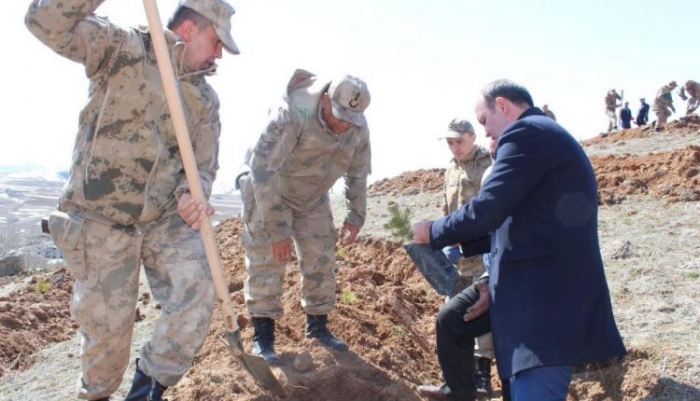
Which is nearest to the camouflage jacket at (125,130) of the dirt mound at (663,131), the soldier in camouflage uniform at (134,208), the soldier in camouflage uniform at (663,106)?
the soldier in camouflage uniform at (134,208)

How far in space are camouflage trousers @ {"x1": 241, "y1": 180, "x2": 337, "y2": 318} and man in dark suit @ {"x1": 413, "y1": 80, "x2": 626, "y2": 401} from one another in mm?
1934

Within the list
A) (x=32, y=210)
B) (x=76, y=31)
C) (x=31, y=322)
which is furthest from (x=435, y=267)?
(x=32, y=210)

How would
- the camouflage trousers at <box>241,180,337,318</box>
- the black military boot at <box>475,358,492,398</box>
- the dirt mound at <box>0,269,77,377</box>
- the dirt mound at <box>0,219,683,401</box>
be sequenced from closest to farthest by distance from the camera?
the dirt mound at <box>0,219,683,401</box> < the camouflage trousers at <box>241,180,337,318</box> < the black military boot at <box>475,358,492,398</box> < the dirt mound at <box>0,269,77,377</box>

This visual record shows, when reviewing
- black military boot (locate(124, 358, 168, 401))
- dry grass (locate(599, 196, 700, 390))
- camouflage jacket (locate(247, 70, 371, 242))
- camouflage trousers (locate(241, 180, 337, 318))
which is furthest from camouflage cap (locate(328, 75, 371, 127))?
dry grass (locate(599, 196, 700, 390))

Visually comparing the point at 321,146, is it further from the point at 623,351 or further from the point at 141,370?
the point at 623,351

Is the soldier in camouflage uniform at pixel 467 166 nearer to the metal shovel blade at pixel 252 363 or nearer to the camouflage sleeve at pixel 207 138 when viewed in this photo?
the metal shovel blade at pixel 252 363

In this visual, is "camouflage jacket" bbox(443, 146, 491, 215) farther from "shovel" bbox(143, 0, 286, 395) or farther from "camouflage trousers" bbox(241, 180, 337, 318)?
"shovel" bbox(143, 0, 286, 395)

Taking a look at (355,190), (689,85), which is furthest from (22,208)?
(355,190)

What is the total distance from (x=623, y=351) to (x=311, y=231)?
2429 mm

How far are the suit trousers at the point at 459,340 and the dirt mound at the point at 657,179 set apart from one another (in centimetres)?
678

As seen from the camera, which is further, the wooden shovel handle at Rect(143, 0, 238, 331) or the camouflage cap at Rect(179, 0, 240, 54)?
the camouflage cap at Rect(179, 0, 240, 54)

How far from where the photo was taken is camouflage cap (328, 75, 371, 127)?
4.57 meters

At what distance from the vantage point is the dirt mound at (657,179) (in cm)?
1019

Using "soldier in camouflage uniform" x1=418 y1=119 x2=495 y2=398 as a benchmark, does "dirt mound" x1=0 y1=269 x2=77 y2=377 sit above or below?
below
